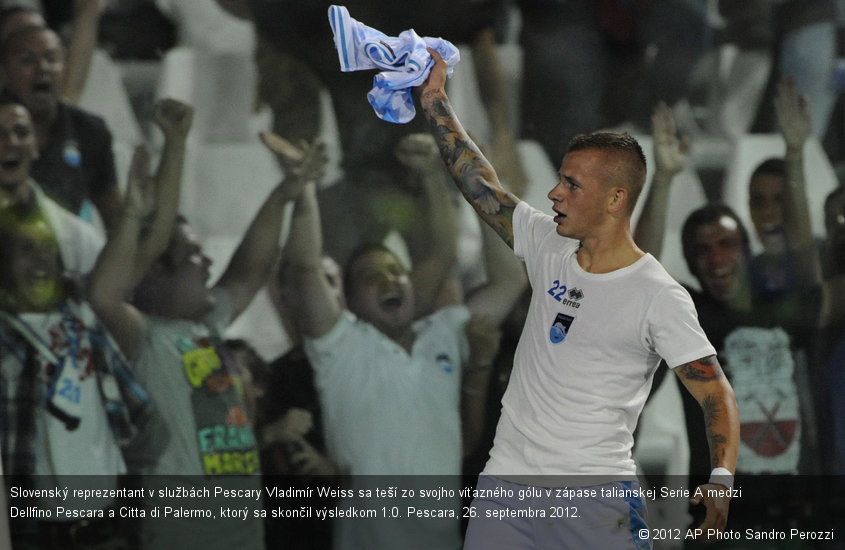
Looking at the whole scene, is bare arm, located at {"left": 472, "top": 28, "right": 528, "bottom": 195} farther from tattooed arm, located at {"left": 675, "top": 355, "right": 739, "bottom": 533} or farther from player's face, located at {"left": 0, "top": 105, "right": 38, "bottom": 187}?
tattooed arm, located at {"left": 675, "top": 355, "right": 739, "bottom": 533}

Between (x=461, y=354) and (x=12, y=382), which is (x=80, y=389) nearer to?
(x=12, y=382)

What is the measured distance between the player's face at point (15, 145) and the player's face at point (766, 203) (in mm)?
3318

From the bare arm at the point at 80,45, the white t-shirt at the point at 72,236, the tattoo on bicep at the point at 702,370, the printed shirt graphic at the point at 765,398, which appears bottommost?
the printed shirt graphic at the point at 765,398

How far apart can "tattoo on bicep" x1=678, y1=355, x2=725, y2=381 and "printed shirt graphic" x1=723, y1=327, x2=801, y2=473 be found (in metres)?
2.49

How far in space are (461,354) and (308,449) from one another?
32.0 inches

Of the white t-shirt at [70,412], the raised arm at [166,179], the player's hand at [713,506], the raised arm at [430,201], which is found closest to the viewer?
the player's hand at [713,506]

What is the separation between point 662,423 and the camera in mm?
4617

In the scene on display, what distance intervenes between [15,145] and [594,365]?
3117 millimetres

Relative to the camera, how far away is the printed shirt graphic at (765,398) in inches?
181

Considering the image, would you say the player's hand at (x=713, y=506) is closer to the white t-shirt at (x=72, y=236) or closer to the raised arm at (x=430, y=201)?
the raised arm at (x=430, y=201)

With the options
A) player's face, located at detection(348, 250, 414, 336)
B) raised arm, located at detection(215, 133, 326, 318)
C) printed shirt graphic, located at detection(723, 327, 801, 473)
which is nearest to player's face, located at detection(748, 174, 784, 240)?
printed shirt graphic, located at detection(723, 327, 801, 473)

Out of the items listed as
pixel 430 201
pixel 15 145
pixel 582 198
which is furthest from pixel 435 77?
pixel 15 145

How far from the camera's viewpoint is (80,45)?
442cm

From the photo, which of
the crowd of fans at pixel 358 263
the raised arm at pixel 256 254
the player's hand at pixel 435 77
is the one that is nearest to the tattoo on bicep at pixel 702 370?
the player's hand at pixel 435 77
